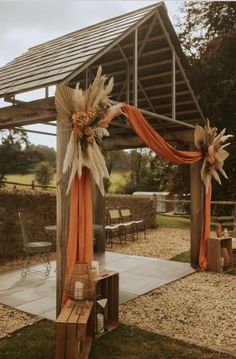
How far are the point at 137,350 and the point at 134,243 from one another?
7.00m

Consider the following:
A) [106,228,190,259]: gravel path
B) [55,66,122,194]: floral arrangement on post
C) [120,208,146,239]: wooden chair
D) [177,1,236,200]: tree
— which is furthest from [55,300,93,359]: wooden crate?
[177,1,236,200]: tree

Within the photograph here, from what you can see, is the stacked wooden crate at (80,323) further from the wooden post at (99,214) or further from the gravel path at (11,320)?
the wooden post at (99,214)

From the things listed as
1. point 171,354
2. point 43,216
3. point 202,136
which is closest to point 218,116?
point 202,136

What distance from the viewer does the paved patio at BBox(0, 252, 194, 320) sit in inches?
201

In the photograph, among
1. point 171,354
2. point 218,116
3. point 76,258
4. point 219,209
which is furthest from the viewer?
point 219,209

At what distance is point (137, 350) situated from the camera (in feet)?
12.3

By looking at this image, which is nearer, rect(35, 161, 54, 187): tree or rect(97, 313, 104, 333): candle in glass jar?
rect(97, 313, 104, 333): candle in glass jar

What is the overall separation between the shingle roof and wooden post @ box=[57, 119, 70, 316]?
681 mm

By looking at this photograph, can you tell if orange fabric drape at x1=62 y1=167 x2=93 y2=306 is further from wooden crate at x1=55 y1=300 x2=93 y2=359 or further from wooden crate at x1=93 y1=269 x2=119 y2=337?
wooden crate at x1=55 y1=300 x2=93 y2=359

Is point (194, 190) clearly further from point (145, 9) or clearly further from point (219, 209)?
point (219, 209)

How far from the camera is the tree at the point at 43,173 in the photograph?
1256 inches

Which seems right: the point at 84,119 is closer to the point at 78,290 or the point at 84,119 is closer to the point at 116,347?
the point at 78,290

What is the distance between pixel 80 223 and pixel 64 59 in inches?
98.0

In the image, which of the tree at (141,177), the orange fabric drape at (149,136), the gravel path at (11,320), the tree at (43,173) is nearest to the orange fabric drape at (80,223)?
the gravel path at (11,320)
